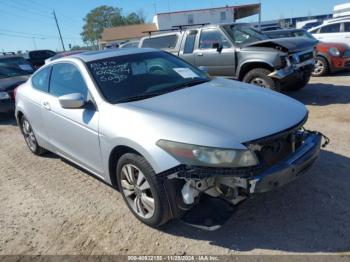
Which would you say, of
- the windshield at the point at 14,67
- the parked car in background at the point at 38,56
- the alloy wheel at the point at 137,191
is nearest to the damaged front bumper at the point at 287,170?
the alloy wheel at the point at 137,191

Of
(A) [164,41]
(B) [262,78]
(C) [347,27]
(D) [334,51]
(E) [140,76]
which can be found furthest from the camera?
(C) [347,27]

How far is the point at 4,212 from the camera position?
12.2 ft

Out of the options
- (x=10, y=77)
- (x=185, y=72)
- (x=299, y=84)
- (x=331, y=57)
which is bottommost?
(x=299, y=84)

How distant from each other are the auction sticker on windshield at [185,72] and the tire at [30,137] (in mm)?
2607

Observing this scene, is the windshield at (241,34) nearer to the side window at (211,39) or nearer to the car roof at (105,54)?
the side window at (211,39)

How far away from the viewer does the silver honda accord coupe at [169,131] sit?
2553 millimetres

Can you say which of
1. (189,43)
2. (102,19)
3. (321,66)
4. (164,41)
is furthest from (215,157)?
(102,19)

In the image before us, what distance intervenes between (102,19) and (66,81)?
97.1m

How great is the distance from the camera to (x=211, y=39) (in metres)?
7.70

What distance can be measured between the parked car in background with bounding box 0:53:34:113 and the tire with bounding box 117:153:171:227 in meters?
6.10

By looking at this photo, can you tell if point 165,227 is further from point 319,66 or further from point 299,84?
point 319,66

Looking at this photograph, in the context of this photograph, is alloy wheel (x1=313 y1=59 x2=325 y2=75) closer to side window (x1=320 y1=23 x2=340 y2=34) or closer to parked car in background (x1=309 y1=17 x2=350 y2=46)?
parked car in background (x1=309 y1=17 x2=350 y2=46)

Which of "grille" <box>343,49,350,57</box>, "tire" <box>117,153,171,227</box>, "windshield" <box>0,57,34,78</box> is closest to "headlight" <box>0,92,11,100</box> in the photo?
"windshield" <box>0,57,34,78</box>

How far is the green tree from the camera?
92.6m
